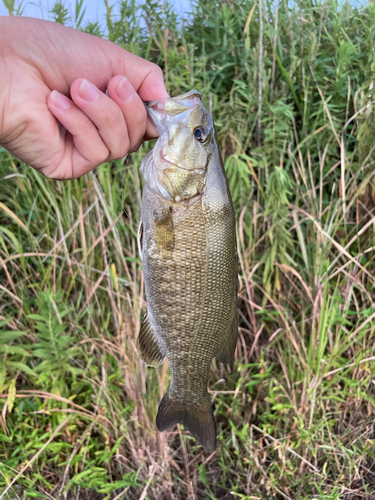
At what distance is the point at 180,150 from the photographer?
117 centimetres

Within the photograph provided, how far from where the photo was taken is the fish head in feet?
3.82

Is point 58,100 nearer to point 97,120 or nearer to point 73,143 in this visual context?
point 97,120

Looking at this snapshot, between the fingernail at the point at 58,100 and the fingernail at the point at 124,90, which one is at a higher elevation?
the fingernail at the point at 124,90

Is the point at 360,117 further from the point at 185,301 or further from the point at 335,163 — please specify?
the point at 185,301

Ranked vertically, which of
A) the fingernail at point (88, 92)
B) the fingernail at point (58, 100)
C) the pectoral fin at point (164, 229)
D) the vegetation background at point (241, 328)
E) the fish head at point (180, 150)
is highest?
the fingernail at point (88, 92)

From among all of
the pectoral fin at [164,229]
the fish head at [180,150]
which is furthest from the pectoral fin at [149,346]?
the fish head at [180,150]

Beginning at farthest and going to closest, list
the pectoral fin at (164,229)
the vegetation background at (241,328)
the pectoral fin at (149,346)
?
the vegetation background at (241,328)
the pectoral fin at (149,346)
the pectoral fin at (164,229)

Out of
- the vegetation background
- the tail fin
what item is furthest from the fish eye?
the tail fin

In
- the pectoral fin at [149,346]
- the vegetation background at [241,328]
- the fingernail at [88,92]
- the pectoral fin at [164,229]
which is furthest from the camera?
the vegetation background at [241,328]

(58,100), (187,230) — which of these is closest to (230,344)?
(187,230)

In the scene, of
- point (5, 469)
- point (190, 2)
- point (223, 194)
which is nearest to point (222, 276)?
point (223, 194)

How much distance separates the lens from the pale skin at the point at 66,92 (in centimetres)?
107

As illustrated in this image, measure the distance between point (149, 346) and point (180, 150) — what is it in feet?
2.31

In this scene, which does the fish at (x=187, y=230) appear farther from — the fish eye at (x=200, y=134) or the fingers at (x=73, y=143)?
the fingers at (x=73, y=143)
